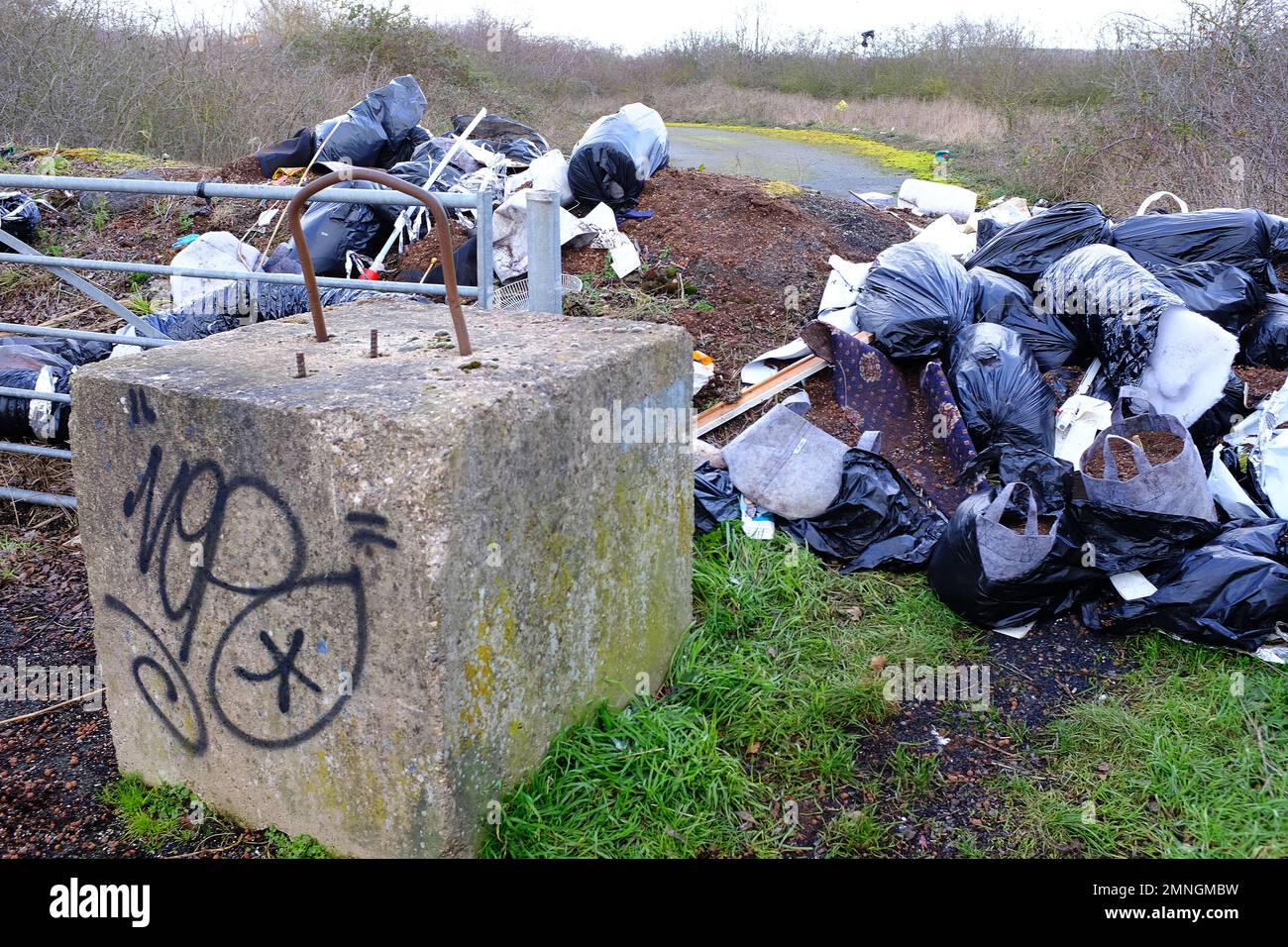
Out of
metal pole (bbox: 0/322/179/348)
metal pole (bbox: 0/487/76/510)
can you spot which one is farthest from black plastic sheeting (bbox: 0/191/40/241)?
metal pole (bbox: 0/487/76/510)

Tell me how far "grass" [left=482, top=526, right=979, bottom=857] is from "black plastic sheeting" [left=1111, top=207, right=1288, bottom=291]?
9.25ft

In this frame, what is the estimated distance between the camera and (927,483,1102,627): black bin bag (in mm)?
2930

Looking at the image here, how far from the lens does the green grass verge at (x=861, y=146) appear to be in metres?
13.2

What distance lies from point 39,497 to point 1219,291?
5447 mm

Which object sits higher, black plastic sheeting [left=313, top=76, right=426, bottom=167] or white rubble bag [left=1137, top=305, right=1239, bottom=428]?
black plastic sheeting [left=313, top=76, right=426, bottom=167]

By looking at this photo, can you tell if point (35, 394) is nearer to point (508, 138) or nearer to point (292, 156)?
point (292, 156)

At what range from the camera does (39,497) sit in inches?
153

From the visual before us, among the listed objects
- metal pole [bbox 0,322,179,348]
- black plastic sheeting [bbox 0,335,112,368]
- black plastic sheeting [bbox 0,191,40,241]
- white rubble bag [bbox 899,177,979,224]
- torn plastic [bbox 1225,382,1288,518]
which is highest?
white rubble bag [bbox 899,177,979,224]

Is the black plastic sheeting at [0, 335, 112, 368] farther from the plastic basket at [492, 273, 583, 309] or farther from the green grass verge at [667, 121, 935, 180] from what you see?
the green grass verge at [667, 121, 935, 180]

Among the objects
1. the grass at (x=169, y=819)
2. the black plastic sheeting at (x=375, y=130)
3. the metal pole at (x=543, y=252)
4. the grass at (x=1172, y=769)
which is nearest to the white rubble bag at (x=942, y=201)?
the black plastic sheeting at (x=375, y=130)

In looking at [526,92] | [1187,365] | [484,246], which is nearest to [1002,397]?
[1187,365]

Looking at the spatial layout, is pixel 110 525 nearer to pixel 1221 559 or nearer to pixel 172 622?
pixel 172 622

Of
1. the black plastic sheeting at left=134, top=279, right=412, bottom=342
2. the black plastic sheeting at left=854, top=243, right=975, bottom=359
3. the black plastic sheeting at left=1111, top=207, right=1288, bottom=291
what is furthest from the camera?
the black plastic sheeting at left=1111, top=207, right=1288, bottom=291
